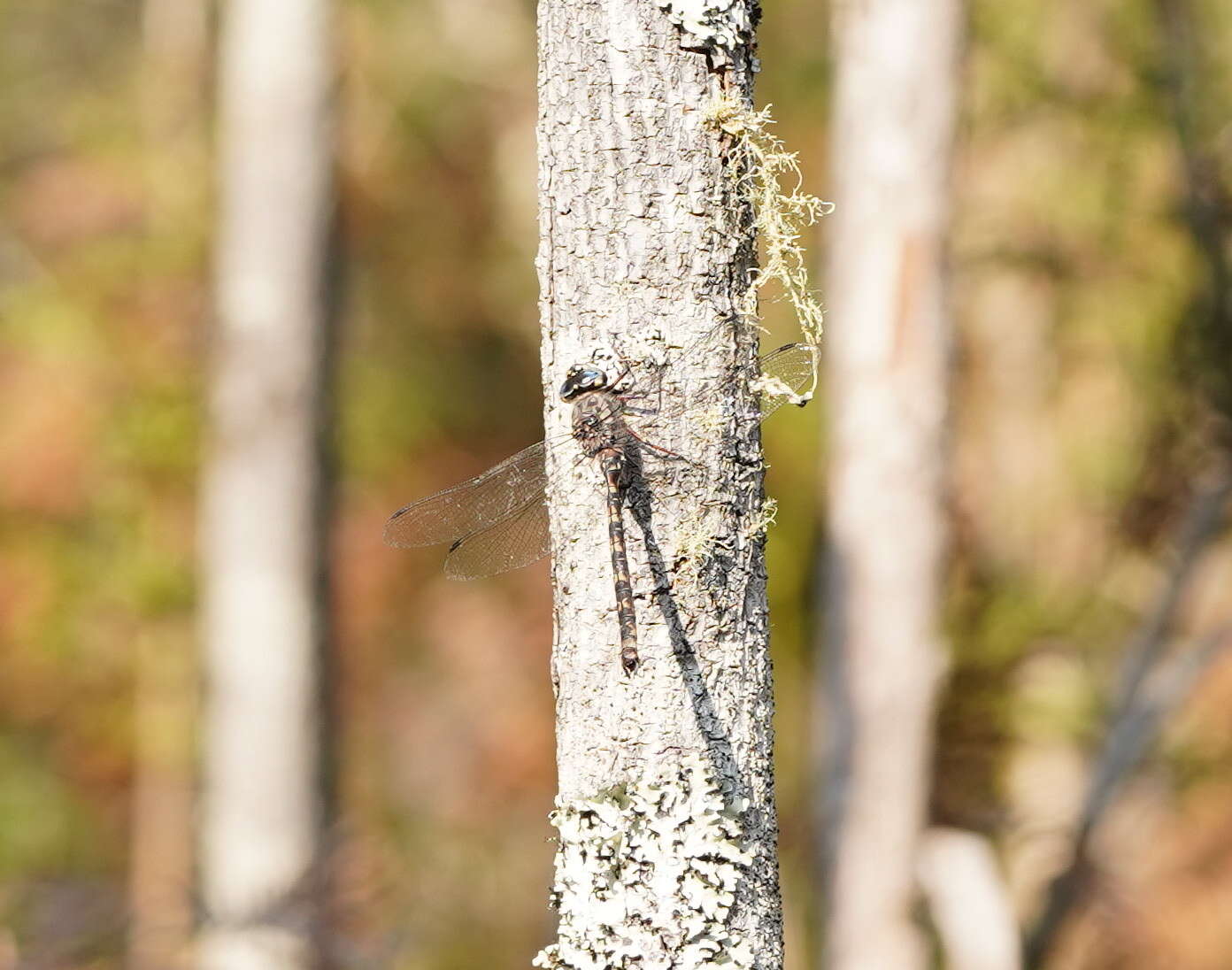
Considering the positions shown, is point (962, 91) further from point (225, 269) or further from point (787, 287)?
point (225, 269)

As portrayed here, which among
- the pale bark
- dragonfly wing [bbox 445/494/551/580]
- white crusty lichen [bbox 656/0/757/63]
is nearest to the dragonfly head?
white crusty lichen [bbox 656/0/757/63]

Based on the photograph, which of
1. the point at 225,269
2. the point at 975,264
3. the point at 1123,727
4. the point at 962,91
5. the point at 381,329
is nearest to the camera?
the point at 962,91

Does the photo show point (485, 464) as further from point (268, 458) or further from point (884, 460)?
point (884, 460)

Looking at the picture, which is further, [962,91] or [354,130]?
[354,130]

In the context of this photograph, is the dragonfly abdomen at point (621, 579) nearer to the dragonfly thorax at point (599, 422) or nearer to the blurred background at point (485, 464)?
the dragonfly thorax at point (599, 422)

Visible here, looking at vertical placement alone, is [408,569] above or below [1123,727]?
above

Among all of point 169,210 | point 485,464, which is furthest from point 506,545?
point 485,464

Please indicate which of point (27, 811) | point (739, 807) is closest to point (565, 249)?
point (739, 807)
